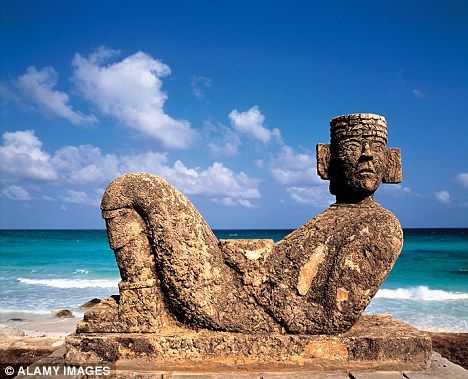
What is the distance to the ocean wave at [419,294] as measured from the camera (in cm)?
1549

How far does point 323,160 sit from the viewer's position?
171 inches

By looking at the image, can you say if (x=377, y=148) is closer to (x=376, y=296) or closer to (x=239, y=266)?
(x=239, y=266)

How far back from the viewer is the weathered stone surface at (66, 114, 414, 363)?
3.81 m

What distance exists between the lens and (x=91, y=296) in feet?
52.1

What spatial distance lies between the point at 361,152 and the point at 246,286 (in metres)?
1.61

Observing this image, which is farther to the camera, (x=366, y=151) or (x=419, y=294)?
(x=419, y=294)

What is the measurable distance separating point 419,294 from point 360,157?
1398 cm

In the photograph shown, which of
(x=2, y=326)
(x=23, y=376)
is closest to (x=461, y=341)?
(x=23, y=376)

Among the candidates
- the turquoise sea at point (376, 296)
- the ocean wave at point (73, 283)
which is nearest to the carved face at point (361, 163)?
the turquoise sea at point (376, 296)

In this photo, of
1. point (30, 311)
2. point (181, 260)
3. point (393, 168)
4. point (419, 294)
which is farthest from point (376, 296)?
point (181, 260)

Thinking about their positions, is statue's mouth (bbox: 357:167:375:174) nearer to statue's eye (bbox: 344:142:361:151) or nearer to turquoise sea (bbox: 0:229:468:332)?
statue's eye (bbox: 344:142:361:151)

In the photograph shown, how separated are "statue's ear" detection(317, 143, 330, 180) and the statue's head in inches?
1.2

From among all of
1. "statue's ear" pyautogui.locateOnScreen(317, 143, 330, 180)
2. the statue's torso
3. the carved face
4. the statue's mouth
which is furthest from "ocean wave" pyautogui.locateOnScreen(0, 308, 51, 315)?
the statue's mouth

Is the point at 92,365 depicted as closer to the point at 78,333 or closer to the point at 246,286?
the point at 78,333
